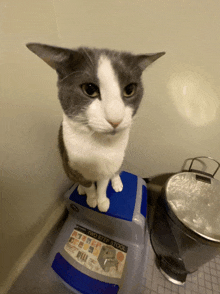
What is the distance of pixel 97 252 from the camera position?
27.2 inches

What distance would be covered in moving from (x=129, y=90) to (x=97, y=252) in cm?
73

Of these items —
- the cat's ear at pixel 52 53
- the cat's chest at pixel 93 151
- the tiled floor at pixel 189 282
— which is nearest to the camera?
the cat's ear at pixel 52 53

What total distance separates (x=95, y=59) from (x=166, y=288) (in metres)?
1.05

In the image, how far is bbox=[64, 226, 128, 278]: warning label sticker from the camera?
65 cm

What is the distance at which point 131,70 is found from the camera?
0.39 metres

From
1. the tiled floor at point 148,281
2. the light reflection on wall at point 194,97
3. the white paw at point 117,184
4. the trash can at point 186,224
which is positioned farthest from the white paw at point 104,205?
the light reflection on wall at point 194,97

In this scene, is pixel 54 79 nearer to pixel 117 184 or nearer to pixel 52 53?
pixel 52 53

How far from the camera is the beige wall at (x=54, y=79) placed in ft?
1.59

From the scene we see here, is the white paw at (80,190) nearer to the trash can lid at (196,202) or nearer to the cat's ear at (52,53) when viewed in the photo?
the trash can lid at (196,202)

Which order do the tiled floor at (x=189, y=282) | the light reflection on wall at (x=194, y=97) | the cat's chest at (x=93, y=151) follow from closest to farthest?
the cat's chest at (x=93, y=151)
the light reflection on wall at (x=194, y=97)
the tiled floor at (x=189, y=282)

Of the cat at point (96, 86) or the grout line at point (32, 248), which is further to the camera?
the grout line at point (32, 248)

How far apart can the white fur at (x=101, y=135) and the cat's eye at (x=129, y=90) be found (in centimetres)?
4

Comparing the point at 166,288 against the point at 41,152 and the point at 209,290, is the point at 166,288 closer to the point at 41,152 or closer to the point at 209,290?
the point at 209,290

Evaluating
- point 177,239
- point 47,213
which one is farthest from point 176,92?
point 47,213
